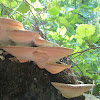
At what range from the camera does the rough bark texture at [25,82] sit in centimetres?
102

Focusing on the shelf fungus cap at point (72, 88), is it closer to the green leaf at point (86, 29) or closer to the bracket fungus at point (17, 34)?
the bracket fungus at point (17, 34)

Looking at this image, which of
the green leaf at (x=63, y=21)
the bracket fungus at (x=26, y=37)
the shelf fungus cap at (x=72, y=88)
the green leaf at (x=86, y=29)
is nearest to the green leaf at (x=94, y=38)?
the green leaf at (x=86, y=29)

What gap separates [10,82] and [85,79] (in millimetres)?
2011

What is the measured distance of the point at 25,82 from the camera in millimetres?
1070

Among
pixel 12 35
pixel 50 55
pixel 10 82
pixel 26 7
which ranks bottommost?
pixel 10 82

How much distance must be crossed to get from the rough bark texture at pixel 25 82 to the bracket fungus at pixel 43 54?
4.7 inches

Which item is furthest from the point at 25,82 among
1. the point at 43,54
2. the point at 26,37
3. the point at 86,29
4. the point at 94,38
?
the point at 94,38

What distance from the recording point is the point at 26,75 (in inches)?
43.7

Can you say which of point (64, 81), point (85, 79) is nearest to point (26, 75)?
point (64, 81)

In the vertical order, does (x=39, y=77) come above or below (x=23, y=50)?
below

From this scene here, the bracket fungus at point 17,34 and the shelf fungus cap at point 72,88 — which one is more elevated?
the bracket fungus at point 17,34

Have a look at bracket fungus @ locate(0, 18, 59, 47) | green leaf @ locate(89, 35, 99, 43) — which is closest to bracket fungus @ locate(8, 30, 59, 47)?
bracket fungus @ locate(0, 18, 59, 47)

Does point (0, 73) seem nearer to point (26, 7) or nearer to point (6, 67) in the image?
point (6, 67)

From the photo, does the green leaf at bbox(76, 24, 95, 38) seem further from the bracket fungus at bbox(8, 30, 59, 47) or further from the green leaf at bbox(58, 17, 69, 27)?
the bracket fungus at bbox(8, 30, 59, 47)
